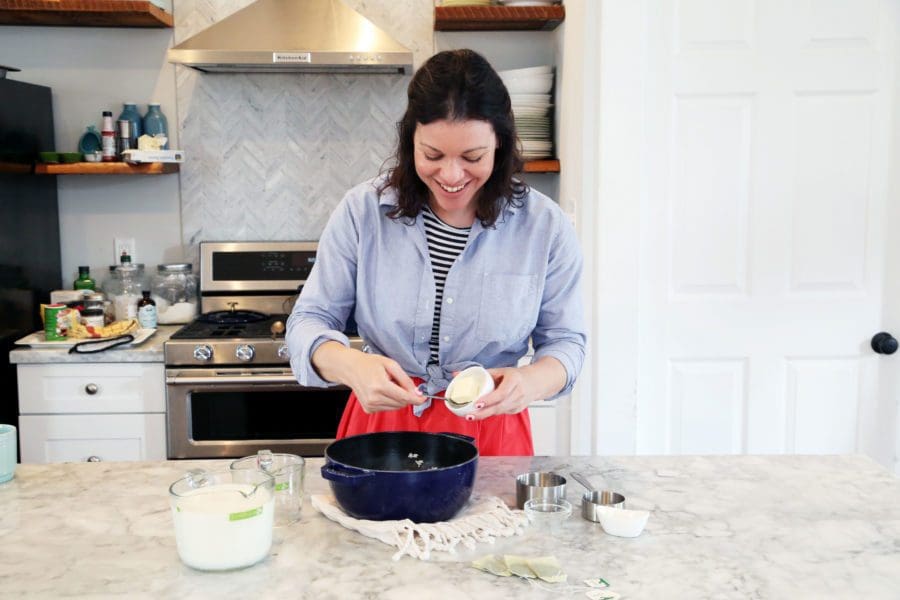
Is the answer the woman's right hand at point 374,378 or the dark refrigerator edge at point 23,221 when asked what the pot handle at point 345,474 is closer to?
the woman's right hand at point 374,378

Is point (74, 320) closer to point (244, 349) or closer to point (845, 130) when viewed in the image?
point (244, 349)

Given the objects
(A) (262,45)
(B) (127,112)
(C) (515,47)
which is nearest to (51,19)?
(B) (127,112)

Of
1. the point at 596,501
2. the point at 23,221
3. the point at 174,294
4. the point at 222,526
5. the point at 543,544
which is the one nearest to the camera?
the point at 222,526

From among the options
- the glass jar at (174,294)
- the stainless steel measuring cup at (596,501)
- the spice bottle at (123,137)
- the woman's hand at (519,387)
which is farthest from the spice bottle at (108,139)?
the stainless steel measuring cup at (596,501)

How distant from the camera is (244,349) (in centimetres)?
314

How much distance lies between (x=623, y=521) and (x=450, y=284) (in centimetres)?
69

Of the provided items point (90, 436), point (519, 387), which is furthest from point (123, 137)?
point (519, 387)

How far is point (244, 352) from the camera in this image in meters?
3.15

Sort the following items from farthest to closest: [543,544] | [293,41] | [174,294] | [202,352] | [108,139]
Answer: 1. [174,294]
2. [108,139]
3. [293,41]
4. [202,352]
5. [543,544]

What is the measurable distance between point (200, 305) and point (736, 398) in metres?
2.06

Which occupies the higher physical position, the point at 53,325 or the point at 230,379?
the point at 53,325

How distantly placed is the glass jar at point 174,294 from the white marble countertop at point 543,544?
1.82 metres

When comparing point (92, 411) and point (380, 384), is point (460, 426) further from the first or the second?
point (92, 411)

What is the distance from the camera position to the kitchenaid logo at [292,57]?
10.5ft
